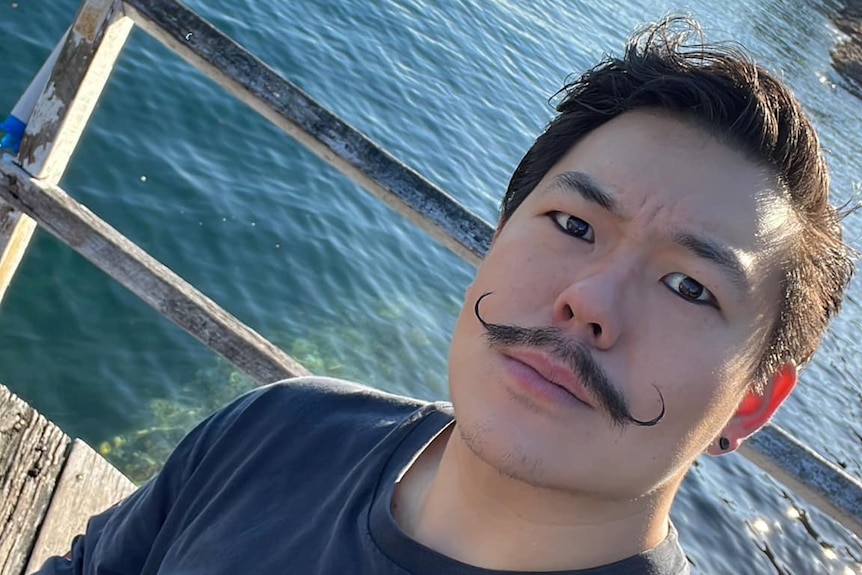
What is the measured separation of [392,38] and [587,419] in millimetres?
12900

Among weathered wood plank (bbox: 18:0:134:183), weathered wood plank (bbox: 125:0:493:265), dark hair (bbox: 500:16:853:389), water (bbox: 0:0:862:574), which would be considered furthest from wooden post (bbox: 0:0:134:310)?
water (bbox: 0:0:862:574)

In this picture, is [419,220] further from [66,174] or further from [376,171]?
[66,174]

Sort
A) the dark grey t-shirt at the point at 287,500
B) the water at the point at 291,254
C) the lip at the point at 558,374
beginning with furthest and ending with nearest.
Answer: the water at the point at 291,254
the dark grey t-shirt at the point at 287,500
the lip at the point at 558,374

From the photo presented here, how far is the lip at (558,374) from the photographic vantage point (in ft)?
5.05

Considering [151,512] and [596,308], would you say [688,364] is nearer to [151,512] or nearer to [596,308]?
[596,308]

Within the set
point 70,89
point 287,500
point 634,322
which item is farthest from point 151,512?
point 70,89

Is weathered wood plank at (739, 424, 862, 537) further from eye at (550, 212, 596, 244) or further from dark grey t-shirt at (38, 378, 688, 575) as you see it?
eye at (550, 212, 596, 244)

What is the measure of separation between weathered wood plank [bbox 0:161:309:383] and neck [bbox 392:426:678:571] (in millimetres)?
995

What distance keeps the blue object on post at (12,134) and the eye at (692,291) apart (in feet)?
6.52

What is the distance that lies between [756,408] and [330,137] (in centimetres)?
124

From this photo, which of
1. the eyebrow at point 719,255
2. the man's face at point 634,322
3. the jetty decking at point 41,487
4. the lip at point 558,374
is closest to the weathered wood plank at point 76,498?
the jetty decking at point 41,487

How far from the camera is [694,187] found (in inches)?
64.7

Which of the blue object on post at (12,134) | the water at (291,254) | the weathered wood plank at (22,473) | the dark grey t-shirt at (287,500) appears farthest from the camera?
the water at (291,254)

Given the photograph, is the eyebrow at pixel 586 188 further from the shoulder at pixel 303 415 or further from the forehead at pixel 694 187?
the shoulder at pixel 303 415
